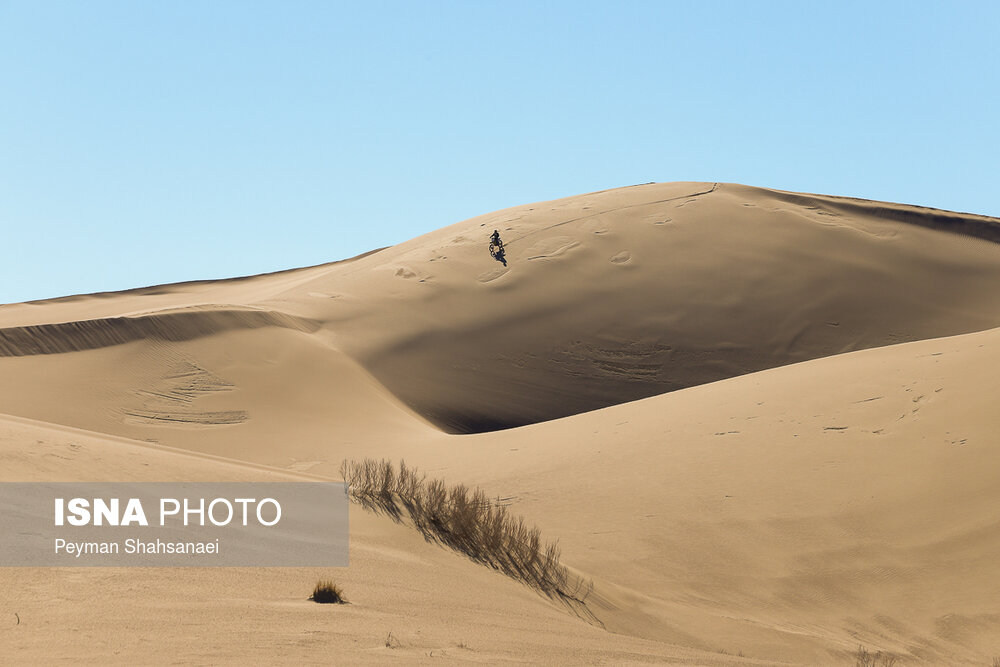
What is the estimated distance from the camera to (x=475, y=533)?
8.12 metres

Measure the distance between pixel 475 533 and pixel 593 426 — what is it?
842 centimetres

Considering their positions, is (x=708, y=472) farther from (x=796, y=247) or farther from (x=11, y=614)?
(x=796, y=247)

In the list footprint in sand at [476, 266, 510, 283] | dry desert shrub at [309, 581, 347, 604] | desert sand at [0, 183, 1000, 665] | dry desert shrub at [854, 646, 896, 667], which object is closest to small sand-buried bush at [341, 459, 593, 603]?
desert sand at [0, 183, 1000, 665]

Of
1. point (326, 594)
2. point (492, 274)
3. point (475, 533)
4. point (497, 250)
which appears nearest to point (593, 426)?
point (475, 533)

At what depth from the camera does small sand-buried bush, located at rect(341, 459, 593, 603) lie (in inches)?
306

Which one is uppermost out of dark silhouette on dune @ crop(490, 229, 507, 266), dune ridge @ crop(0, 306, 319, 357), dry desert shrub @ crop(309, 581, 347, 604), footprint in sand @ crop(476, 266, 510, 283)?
dark silhouette on dune @ crop(490, 229, 507, 266)

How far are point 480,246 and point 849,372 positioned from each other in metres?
19.1

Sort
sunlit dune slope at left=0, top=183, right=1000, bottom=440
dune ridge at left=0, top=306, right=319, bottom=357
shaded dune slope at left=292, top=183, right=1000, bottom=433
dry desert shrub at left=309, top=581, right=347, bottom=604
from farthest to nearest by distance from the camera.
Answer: shaded dune slope at left=292, top=183, right=1000, bottom=433 < sunlit dune slope at left=0, top=183, right=1000, bottom=440 < dune ridge at left=0, top=306, right=319, bottom=357 < dry desert shrub at left=309, top=581, right=347, bottom=604

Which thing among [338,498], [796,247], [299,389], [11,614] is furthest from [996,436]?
[796,247]

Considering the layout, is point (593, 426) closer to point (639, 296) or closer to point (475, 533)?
point (475, 533)

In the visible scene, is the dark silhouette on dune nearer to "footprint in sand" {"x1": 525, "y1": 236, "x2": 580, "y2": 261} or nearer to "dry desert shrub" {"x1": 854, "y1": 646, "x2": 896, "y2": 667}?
"footprint in sand" {"x1": 525, "y1": 236, "x2": 580, "y2": 261}

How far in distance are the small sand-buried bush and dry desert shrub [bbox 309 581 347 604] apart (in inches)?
92.3

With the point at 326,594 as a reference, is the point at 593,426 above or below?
above

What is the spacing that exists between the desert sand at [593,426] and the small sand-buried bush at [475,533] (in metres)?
0.26
